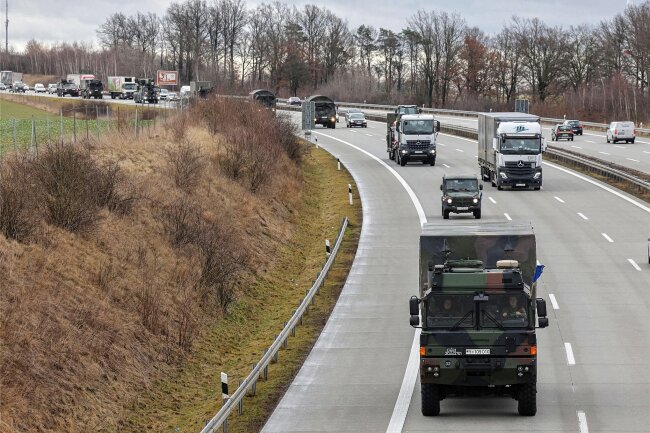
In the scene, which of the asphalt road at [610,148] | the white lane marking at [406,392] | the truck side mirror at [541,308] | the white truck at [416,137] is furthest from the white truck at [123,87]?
the truck side mirror at [541,308]

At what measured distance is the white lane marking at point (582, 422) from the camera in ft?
60.6

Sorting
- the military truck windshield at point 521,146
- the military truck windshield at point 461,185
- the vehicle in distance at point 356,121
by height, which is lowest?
the military truck windshield at point 461,185

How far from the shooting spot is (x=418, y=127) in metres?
65.4

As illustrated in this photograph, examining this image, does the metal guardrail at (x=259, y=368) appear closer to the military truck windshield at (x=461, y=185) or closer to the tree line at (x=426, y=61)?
the military truck windshield at (x=461, y=185)

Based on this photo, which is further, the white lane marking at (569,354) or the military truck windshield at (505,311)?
the white lane marking at (569,354)

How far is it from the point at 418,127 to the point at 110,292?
4033 cm

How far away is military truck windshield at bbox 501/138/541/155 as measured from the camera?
53.9 m

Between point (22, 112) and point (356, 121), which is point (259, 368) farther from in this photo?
point (356, 121)

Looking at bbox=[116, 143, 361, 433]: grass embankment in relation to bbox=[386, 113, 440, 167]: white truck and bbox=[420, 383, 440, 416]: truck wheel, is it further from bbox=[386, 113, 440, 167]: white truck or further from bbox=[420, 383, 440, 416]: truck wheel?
bbox=[386, 113, 440, 167]: white truck

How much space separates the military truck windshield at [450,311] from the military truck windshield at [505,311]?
8.6 inches

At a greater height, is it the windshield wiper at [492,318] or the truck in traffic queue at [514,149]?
the truck in traffic queue at [514,149]


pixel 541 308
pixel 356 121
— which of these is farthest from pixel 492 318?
pixel 356 121

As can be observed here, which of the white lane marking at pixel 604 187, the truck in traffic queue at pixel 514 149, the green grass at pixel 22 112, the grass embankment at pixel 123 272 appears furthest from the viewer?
the green grass at pixel 22 112

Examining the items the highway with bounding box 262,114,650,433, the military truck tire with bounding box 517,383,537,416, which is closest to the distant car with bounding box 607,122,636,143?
the highway with bounding box 262,114,650,433
